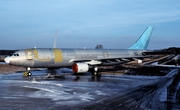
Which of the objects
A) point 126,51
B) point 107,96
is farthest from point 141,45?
point 107,96

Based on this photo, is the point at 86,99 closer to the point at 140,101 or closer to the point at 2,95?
the point at 140,101

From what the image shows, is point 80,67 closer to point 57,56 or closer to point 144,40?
point 57,56

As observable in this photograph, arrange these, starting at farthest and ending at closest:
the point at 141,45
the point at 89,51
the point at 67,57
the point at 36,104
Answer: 1. the point at 141,45
2. the point at 89,51
3. the point at 67,57
4. the point at 36,104

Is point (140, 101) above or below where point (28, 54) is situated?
below

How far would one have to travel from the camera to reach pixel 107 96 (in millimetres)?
15977

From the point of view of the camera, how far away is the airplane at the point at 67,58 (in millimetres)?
30234

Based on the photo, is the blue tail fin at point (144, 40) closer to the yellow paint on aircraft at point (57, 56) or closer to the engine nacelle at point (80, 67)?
the engine nacelle at point (80, 67)

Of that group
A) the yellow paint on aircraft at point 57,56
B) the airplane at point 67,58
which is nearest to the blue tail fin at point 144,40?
the airplane at point 67,58

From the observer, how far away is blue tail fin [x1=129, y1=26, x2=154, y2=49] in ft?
142

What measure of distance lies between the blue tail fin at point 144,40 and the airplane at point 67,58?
2955 millimetres

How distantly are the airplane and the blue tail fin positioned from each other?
9.69 feet

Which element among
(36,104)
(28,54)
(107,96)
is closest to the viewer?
(36,104)

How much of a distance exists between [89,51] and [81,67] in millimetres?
5385

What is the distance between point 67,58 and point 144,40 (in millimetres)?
16265
